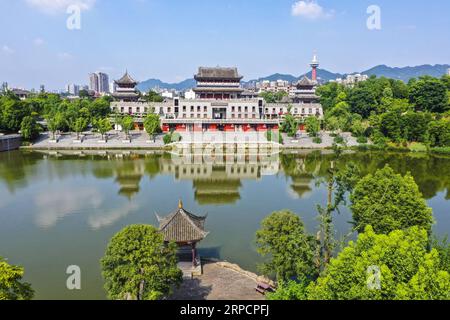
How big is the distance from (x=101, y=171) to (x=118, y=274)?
21.3m

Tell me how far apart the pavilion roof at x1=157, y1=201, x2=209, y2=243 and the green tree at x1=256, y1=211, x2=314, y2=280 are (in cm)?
208

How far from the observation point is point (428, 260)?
6.96 m

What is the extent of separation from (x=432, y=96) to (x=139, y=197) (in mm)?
44176

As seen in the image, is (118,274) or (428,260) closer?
(428,260)

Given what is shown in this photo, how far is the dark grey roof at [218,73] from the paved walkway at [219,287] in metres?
42.7

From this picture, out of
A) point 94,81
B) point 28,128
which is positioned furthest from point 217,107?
point 94,81

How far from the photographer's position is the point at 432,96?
1905 inches

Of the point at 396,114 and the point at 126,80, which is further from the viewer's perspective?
the point at 126,80

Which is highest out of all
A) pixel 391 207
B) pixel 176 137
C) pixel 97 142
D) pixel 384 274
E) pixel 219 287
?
pixel 176 137

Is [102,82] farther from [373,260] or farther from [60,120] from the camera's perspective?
[373,260]

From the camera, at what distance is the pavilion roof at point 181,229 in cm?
1131

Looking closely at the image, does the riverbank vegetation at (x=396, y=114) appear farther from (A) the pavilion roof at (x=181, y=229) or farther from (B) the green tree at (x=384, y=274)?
(B) the green tree at (x=384, y=274)
